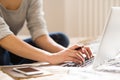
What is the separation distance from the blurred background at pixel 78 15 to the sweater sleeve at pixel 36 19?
4.21 ft

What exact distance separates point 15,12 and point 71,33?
1430 mm

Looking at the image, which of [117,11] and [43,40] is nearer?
[117,11]

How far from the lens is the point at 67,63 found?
1013 mm

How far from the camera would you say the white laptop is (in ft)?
2.76

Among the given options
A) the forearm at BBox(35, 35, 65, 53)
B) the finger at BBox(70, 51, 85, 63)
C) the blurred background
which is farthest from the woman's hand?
the blurred background

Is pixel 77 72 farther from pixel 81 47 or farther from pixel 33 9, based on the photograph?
pixel 33 9

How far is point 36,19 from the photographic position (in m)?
1.38

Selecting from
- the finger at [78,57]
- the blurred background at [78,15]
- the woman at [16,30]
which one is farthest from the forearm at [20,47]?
the blurred background at [78,15]

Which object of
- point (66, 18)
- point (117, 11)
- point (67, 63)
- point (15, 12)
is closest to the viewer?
Result: point (117, 11)

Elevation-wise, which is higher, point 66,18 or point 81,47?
point 66,18

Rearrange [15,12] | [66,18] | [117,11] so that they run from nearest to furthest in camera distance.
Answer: [117,11], [15,12], [66,18]

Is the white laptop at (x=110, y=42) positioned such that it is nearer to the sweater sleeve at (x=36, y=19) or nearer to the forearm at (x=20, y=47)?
the forearm at (x=20, y=47)

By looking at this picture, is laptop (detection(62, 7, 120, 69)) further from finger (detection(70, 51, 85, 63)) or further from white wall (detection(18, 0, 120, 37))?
white wall (detection(18, 0, 120, 37))

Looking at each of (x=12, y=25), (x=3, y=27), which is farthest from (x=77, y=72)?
(x=12, y=25)
